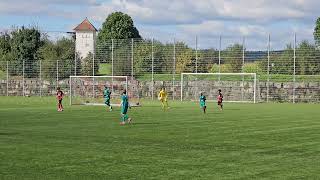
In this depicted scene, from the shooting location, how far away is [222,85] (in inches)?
2131

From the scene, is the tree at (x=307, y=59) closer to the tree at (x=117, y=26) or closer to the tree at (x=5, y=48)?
the tree at (x=5, y=48)

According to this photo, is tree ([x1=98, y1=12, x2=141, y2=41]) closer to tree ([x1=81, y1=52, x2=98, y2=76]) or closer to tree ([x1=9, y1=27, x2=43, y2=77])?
tree ([x1=9, y1=27, x2=43, y2=77])

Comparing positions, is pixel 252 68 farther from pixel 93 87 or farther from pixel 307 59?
pixel 93 87

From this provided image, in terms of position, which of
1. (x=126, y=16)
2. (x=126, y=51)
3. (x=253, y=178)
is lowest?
(x=253, y=178)

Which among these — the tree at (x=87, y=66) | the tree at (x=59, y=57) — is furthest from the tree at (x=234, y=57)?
the tree at (x=59, y=57)

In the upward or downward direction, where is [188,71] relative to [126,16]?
downward

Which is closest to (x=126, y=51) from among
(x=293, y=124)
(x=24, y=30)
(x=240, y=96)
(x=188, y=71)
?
(x=188, y=71)

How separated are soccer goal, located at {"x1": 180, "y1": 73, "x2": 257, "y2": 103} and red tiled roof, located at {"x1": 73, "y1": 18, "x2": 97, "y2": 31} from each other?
4219 centimetres

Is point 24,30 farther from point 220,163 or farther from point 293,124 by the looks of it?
point 220,163

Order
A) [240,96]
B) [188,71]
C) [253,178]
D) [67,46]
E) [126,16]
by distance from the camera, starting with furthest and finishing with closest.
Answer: [126,16]
[67,46]
[188,71]
[240,96]
[253,178]

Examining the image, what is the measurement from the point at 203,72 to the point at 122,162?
44.2 metres

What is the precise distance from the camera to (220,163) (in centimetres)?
1249

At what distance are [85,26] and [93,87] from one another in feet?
149

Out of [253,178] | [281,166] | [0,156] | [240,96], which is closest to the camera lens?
[253,178]
